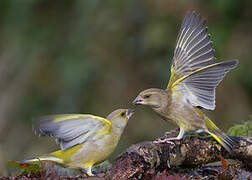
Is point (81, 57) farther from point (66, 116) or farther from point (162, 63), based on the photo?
point (66, 116)

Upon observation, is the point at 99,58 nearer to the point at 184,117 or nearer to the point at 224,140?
the point at 184,117

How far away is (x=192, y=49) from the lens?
4809 mm

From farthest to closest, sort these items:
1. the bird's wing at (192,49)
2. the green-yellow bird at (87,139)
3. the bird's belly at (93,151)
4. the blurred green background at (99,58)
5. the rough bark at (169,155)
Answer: the blurred green background at (99,58) < the bird's wing at (192,49) < the bird's belly at (93,151) < the green-yellow bird at (87,139) < the rough bark at (169,155)

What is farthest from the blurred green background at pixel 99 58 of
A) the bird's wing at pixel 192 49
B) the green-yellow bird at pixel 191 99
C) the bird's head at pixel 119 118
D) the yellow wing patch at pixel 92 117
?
the yellow wing patch at pixel 92 117

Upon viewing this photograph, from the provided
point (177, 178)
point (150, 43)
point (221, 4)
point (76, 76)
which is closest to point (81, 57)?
point (76, 76)

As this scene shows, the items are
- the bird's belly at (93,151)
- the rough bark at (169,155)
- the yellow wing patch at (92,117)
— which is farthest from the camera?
the bird's belly at (93,151)

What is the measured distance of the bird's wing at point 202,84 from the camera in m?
4.18

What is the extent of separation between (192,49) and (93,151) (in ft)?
5.51

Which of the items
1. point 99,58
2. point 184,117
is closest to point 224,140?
point 184,117

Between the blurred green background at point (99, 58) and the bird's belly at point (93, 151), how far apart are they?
5570mm

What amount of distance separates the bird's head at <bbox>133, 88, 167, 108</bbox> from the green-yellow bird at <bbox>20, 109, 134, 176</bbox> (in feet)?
0.53

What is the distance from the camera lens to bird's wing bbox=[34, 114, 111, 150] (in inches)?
149

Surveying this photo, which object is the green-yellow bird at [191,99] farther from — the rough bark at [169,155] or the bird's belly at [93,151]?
the bird's belly at [93,151]

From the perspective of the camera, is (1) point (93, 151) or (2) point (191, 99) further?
(2) point (191, 99)
